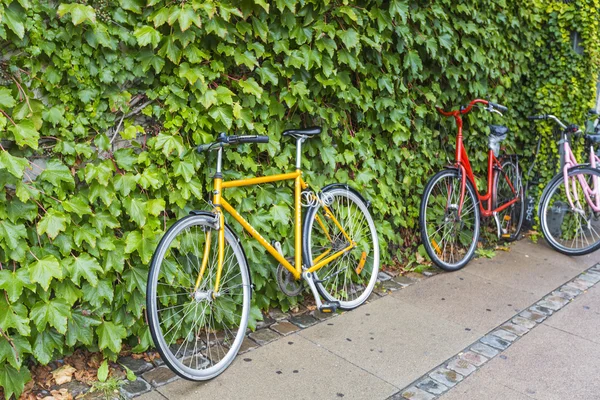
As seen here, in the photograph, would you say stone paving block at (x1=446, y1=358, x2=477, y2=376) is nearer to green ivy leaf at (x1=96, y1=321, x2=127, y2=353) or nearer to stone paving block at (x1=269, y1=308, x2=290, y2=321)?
stone paving block at (x1=269, y1=308, x2=290, y2=321)

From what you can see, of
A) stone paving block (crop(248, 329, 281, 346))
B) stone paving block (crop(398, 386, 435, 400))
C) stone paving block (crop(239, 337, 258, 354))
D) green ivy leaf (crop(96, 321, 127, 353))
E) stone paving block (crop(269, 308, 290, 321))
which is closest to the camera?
stone paving block (crop(398, 386, 435, 400))

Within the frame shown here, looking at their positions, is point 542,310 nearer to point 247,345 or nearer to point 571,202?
point 571,202

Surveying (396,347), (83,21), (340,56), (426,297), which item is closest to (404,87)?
(340,56)

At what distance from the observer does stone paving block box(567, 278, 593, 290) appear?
4254 mm

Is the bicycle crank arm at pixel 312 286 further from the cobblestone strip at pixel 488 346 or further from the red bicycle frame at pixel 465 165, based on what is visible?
the red bicycle frame at pixel 465 165

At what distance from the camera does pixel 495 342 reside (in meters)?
3.31

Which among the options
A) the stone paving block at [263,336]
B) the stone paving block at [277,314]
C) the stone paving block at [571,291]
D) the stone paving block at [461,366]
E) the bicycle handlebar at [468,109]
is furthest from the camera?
the bicycle handlebar at [468,109]

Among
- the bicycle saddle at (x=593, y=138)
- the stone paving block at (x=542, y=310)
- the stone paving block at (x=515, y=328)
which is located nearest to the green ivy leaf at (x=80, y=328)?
the stone paving block at (x=515, y=328)

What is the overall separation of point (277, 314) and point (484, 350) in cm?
139

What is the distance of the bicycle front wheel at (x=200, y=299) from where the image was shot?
283 centimetres

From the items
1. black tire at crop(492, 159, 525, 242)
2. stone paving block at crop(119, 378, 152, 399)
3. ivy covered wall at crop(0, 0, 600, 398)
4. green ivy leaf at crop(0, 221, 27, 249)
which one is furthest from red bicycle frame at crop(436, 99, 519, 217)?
green ivy leaf at crop(0, 221, 27, 249)

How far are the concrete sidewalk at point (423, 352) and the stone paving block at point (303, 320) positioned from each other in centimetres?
6

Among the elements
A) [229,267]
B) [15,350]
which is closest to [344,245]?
[229,267]

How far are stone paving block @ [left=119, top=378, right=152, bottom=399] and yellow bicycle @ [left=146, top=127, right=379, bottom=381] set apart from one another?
0.22 meters
